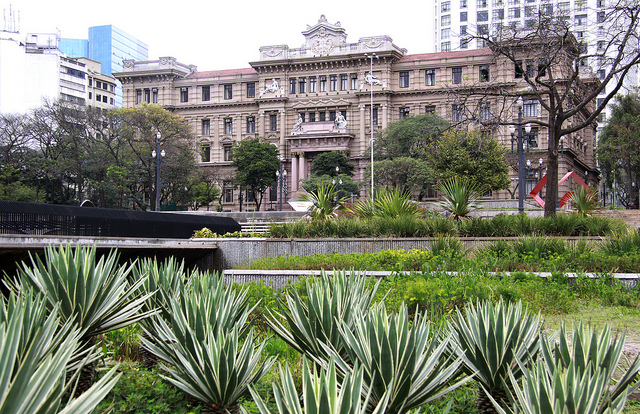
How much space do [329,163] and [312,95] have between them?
11786 mm

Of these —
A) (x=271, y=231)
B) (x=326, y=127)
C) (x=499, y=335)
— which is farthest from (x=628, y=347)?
(x=326, y=127)

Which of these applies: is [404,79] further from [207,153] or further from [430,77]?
[207,153]

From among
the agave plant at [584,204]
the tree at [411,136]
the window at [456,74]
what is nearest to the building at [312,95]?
→ the window at [456,74]

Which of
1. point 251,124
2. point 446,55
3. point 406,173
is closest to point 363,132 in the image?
point 446,55

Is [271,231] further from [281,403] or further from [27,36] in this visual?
[27,36]

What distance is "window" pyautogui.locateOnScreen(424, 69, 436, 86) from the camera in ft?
215

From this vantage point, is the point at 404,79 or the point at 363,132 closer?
the point at 363,132

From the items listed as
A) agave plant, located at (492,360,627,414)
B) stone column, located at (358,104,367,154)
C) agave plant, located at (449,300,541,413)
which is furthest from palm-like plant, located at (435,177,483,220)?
stone column, located at (358,104,367,154)

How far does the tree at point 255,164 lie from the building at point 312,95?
367 cm

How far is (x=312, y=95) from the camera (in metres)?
68.6

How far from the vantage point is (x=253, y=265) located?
1269 centimetres

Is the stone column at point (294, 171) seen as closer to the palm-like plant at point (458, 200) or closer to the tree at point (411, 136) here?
the tree at point (411, 136)

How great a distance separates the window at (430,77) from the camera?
2581 inches

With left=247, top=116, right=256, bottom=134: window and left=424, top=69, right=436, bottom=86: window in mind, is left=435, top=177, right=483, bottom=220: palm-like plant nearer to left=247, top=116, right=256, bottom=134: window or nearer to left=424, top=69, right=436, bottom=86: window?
left=424, top=69, right=436, bottom=86: window
